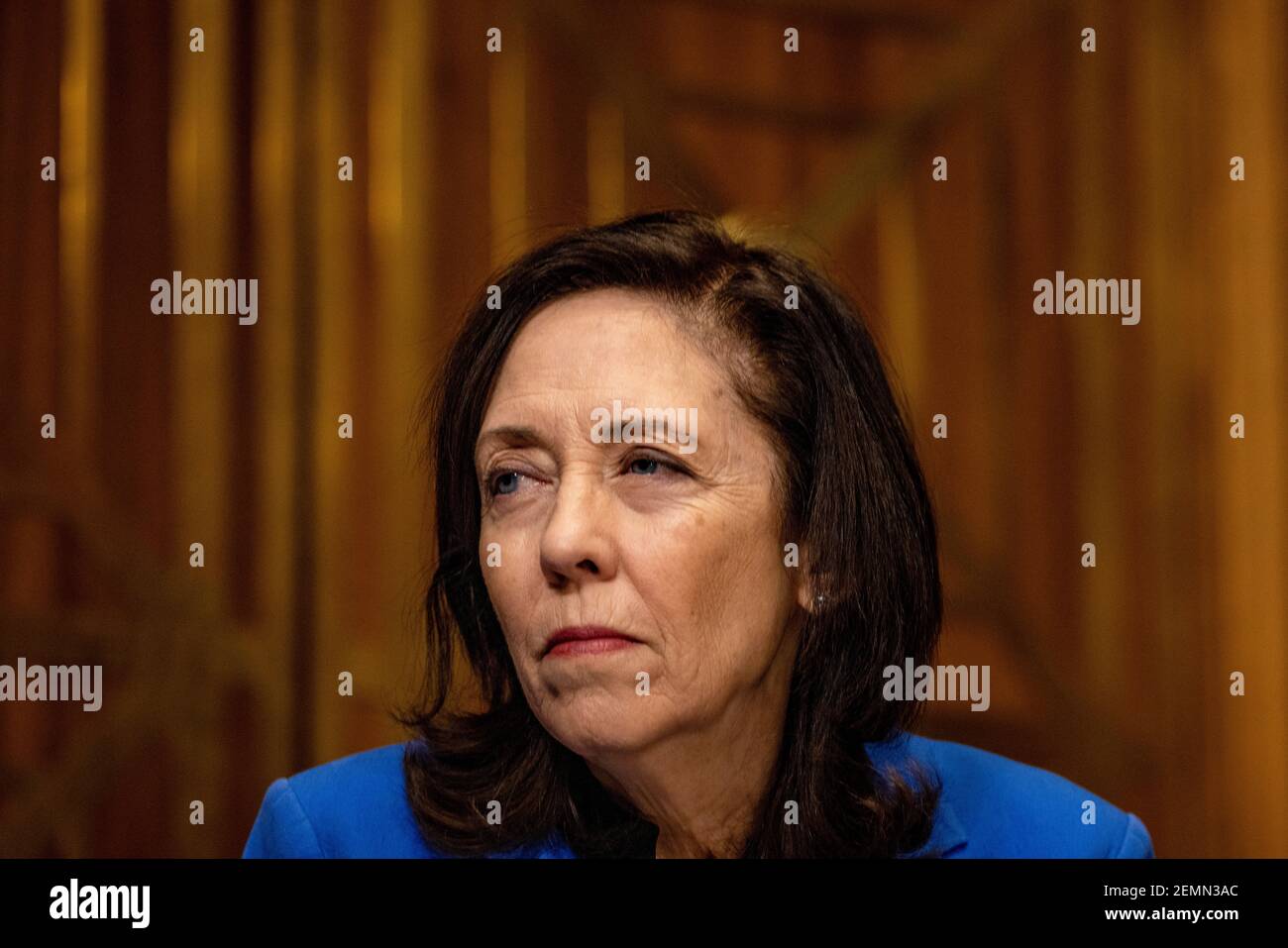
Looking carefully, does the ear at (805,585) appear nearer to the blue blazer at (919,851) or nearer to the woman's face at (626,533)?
the woman's face at (626,533)

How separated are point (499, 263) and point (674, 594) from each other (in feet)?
4.55

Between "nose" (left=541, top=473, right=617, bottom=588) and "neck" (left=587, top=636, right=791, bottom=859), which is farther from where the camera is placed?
"neck" (left=587, top=636, right=791, bottom=859)

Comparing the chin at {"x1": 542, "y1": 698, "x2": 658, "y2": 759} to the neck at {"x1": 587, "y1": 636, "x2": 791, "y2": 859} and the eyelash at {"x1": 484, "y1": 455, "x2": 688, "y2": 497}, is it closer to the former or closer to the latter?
the neck at {"x1": 587, "y1": 636, "x2": 791, "y2": 859}

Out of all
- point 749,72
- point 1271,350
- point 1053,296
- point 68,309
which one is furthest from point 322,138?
point 1271,350

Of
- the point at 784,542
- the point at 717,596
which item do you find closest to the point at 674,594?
the point at 717,596

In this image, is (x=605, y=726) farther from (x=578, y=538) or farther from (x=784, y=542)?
(x=784, y=542)

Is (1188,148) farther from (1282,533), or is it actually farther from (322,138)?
(322,138)

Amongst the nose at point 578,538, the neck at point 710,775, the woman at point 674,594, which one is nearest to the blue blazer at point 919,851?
the woman at point 674,594

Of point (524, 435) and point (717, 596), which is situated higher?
point (524, 435)

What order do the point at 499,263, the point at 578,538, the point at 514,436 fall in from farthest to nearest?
the point at 499,263, the point at 514,436, the point at 578,538

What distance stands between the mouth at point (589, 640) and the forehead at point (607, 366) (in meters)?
0.24

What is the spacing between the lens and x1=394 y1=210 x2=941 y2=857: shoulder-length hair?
1661mm

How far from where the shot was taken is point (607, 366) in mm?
1578

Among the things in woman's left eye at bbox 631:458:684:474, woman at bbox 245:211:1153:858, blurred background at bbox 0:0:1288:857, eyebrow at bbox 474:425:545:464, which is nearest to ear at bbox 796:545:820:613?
woman at bbox 245:211:1153:858
